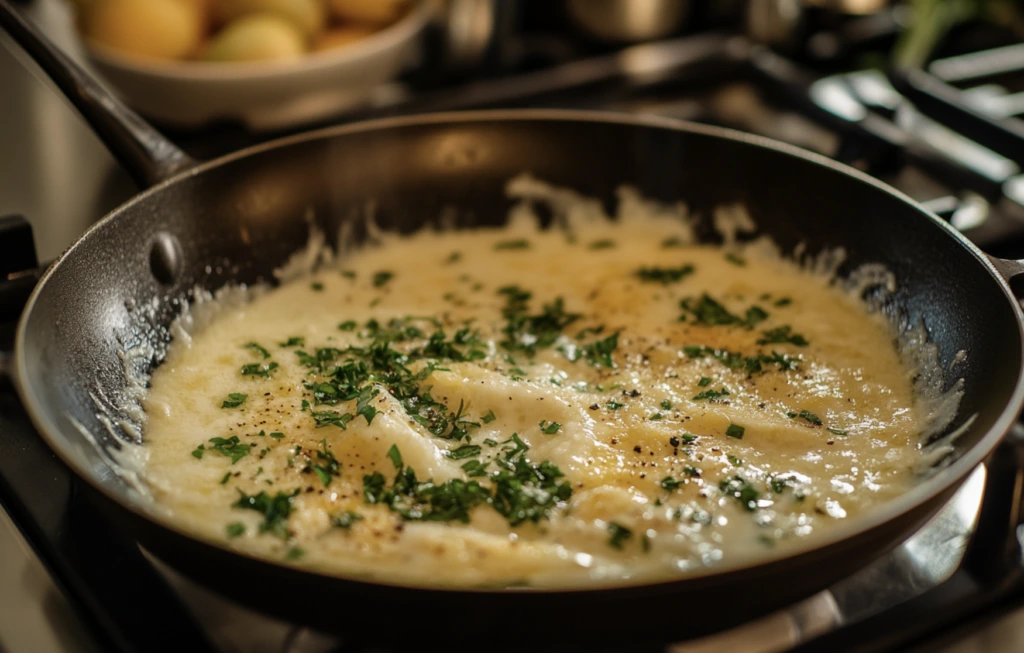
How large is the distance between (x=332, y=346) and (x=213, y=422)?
0.21m

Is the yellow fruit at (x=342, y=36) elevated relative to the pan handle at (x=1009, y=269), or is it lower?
elevated

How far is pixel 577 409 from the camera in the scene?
1090 millimetres

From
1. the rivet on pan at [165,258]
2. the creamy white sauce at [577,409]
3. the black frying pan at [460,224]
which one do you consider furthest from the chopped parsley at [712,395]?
the rivet on pan at [165,258]

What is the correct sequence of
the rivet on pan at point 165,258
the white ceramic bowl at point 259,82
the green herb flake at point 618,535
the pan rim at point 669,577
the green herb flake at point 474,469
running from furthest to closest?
the white ceramic bowl at point 259,82 → the rivet on pan at point 165,258 → the green herb flake at point 474,469 → the green herb flake at point 618,535 → the pan rim at point 669,577

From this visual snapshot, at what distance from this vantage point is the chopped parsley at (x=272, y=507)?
2.94ft

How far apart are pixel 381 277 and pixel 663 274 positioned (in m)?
0.41

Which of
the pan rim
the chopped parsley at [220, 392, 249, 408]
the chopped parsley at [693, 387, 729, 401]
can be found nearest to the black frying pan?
the pan rim

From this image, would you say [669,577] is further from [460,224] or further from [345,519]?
[460,224]

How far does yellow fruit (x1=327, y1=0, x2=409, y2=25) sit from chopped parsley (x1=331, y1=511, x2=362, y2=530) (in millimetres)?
1246

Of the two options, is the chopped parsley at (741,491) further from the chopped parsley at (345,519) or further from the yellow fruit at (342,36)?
the yellow fruit at (342,36)

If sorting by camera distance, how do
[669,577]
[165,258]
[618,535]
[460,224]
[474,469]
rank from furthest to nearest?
[460,224] < [165,258] < [474,469] < [618,535] < [669,577]

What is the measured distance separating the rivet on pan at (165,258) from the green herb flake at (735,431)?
711 millimetres

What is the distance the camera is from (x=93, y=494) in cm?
74

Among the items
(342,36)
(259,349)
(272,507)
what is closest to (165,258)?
(259,349)
